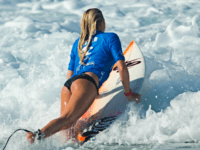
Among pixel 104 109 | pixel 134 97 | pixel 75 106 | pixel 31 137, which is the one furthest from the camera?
pixel 104 109

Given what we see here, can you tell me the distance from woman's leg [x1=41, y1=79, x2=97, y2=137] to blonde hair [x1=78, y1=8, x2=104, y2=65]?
1.29 ft

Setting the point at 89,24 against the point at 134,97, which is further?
the point at 134,97

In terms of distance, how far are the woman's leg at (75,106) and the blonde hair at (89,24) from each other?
0.39 metres

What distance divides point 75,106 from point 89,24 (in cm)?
96

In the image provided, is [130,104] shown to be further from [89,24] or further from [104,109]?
[89,24]

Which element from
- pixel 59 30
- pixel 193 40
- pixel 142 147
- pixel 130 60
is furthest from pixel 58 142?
pixel 59 30

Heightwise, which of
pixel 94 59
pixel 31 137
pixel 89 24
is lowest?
A: pixel 31 137

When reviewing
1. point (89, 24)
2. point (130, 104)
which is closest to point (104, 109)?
point (130, 104)

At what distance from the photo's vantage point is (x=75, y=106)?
2068 millimetres

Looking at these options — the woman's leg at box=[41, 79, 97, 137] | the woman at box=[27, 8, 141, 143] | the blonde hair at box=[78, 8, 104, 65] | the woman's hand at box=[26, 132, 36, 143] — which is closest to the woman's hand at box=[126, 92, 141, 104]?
the woman at box=[27, 8, 141, 143]

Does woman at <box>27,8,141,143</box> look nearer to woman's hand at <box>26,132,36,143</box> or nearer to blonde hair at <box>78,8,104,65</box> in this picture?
blonde hair at <box>78,8,104,65</box>

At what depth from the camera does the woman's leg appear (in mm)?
1937

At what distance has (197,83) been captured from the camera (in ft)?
13.1

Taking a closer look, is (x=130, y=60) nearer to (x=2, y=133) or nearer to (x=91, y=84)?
(x=91, y=84)
